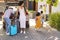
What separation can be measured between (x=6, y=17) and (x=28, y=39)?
2.19m

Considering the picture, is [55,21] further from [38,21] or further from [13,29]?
[13,29]

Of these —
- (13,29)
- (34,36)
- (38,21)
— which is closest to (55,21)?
(38,21)

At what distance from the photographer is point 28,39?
10758mm

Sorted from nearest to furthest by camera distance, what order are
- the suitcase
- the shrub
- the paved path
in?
the paved path < the suitcase < the shrub

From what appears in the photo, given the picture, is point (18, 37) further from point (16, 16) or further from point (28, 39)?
point (16, 16)

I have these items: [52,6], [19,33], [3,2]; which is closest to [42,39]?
[19,33]

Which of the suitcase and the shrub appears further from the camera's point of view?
the shrub

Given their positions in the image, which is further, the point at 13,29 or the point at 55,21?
the point at 55,21

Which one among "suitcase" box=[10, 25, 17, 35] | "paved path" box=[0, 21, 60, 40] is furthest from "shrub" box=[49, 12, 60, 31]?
"suitcase" box=[10, 25, 17, 35]

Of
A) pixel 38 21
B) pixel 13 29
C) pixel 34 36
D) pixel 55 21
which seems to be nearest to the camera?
pixel 34 36

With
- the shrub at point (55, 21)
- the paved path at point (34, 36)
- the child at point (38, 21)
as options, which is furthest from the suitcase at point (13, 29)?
the shrub at point (55, 21)

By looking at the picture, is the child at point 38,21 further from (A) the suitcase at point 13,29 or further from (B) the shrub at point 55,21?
(A) the suitcase at point 13,29

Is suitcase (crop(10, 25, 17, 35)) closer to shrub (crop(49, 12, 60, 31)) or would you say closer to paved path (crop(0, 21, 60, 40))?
paved path (crop(0, 21, 60, 40))

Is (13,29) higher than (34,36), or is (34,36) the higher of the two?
(13,29)
